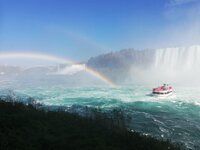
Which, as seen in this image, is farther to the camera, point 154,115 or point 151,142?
point 154,115

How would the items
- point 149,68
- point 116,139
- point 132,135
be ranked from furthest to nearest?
point 149,68
point 132,135
point 116,139

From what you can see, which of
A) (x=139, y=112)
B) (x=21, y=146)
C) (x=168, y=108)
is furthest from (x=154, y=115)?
(x=21, y=146)

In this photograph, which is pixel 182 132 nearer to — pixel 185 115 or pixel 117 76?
pixel 185 115

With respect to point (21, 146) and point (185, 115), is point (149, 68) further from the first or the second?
point (21, 146)

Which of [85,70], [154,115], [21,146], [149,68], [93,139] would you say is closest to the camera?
[21,146]

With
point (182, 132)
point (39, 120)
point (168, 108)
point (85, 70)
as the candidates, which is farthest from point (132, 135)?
point (85, 70)

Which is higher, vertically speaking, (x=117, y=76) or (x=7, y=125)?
(x=117, y=76)
